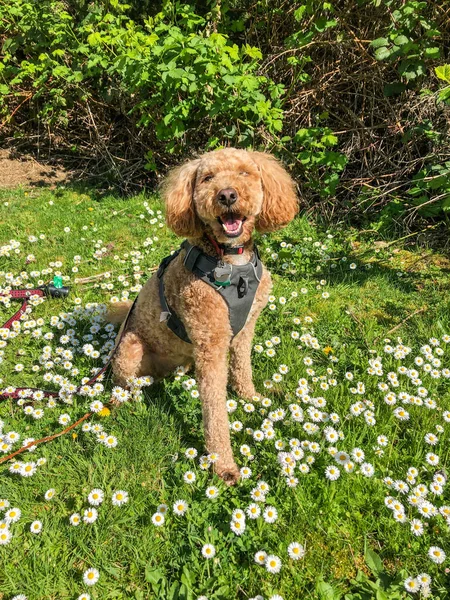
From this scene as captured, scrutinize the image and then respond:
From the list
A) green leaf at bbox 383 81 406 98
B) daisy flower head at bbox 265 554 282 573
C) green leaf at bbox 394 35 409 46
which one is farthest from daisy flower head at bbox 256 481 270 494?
green leaf at bbox 383 81 406 98

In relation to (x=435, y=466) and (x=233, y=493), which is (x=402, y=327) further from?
(x=233, y=493)

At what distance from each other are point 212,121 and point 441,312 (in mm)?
3550

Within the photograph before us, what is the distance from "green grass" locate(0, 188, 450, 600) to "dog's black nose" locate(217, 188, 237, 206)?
1268 mm

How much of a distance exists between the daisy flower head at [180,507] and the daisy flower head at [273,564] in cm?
47

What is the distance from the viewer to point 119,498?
77.9 inches

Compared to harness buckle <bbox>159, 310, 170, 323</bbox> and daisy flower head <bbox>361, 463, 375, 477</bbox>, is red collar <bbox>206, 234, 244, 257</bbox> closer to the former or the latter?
harness buckle <bbox>159, 310, 170, 323</bbox>

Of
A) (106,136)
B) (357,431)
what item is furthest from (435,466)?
(106,136)

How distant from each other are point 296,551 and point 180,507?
0.59m

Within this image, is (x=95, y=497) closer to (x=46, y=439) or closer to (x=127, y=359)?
(x=46, y=439)

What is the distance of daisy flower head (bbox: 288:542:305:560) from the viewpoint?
1738mm

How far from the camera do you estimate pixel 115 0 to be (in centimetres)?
486

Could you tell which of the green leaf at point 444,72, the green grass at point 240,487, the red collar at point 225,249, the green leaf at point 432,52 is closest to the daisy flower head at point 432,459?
the green grass at point 240,487

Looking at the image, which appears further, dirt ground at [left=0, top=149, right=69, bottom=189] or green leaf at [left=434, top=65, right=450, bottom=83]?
dirt ground at [left=0, top=149, right=69, bottom=189]

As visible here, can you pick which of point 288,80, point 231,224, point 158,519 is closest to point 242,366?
point 231,224
